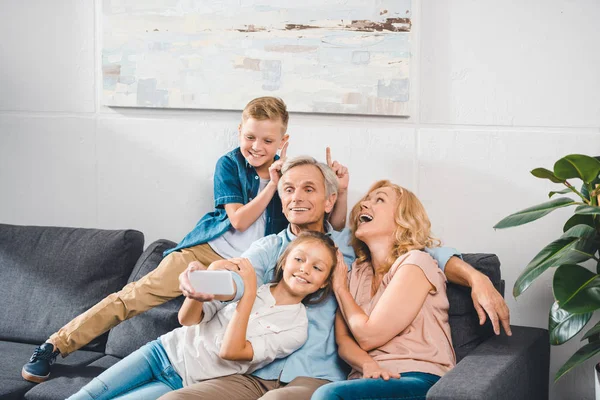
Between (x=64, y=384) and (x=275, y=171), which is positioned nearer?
(x=64, y=384)

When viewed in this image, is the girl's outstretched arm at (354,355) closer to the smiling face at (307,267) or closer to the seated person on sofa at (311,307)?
the seated person on sofa at (311,307)

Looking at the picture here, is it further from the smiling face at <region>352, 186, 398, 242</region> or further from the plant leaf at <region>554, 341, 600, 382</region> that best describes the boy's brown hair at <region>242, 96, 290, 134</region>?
the plant leaf at <region>554, 341, 600, 382</region>

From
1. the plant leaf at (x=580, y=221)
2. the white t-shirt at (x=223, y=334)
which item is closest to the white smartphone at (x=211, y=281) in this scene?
the white t-shirt at (x=223, y=334)

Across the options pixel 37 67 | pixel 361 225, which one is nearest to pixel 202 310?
pixel 361 225

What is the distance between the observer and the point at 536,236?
2.92 m

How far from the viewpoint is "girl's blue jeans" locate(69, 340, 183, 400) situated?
7.75 feet

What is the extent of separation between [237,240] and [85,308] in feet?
2.23

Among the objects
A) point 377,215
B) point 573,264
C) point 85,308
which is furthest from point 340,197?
point 85,308

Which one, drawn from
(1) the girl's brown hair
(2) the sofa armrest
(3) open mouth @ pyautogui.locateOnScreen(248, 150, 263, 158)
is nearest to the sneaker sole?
(1) the girl's brown hair

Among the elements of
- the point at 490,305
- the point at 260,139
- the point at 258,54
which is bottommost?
the point at 490,305

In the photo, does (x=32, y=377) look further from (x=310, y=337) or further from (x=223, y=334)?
(x=310, y=337)

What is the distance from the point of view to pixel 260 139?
9.45 ft

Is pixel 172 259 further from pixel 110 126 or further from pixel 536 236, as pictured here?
pixel 536 236

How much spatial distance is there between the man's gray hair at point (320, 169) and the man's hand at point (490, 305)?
2.06 ft
